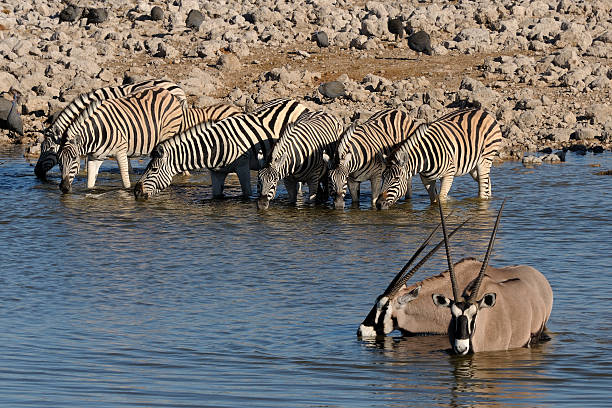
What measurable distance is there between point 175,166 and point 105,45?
12.0 meters

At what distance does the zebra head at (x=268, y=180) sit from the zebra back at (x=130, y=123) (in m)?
3.04

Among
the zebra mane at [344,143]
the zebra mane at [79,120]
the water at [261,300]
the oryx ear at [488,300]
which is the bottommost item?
the water at [261,300]

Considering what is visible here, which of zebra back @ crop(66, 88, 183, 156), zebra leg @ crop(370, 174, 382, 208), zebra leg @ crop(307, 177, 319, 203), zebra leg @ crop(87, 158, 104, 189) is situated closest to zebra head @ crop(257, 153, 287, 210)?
zebra leg @ crop(307, 177, 319, 203)

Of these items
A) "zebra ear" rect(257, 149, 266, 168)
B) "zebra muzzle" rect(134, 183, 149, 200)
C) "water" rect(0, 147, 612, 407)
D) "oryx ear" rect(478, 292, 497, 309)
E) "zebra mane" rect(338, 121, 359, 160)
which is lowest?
"water" rect(0, 147, 612, 407)

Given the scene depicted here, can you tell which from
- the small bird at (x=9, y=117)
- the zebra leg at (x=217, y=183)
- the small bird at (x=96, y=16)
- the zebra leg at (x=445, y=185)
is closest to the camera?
the zebra leg at (x=445, y=185)

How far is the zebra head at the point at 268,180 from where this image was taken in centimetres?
1549

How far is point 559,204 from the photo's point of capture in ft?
51.9

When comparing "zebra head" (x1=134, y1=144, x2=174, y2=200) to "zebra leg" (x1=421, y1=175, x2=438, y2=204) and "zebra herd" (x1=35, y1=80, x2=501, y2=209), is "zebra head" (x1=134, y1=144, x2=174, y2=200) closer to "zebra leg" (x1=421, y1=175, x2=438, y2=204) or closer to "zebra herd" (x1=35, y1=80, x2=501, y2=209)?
"zebra herd" (x1=35, y1=80, x2=501, y2=209)

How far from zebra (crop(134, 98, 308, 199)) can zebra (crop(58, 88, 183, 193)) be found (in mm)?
1042

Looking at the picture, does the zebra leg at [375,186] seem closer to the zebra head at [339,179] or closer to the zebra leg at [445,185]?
the zebra head at [339,179]

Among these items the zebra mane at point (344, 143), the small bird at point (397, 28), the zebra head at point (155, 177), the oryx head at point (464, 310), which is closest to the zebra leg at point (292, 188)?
the zebra mane at point (344, 143)

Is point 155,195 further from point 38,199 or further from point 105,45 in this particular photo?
point 105,45

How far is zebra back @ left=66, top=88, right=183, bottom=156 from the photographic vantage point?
17.4 metres

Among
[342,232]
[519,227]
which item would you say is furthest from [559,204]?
[342,232]
